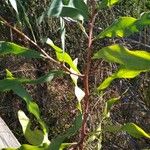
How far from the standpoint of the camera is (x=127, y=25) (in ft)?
2.77

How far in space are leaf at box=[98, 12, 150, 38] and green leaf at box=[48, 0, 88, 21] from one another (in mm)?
59

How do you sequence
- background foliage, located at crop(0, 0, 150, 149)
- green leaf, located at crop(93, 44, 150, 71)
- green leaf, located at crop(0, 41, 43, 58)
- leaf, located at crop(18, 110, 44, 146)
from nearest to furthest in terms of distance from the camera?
1. green leaf, located at crop(93, 44, 150, 71)
2. green leaf, located at crop(0, 41, 43, 58)
3. leaf, located at crop(18, 110, 44, 146)
4. background foliage, located at crop(0, 0, 150, 149)

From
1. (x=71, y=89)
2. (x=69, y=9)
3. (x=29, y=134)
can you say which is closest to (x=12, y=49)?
(x=69, y=9)

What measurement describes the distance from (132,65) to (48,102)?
156cm

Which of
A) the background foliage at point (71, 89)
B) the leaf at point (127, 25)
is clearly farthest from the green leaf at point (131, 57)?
the background foliage at point (71, 89)

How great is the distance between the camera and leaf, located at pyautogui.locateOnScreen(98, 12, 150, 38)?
31.6 inches

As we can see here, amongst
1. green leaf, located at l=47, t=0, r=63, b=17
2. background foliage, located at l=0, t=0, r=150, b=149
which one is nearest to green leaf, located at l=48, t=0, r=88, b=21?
green leaf, located at l=47, t=0, r=63, b=17

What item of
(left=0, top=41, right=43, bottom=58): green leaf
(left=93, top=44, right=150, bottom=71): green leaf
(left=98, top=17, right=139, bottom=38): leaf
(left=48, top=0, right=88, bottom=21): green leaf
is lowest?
(left=93, top=44, right=150, bottom=71): green leaf

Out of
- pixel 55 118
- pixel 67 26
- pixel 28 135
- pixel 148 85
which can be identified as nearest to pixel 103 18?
pixel 67 26

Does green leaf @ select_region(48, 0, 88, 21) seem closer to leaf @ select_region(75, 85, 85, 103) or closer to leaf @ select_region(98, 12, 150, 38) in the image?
leaf @ select_region(98, 12, 150, 38)

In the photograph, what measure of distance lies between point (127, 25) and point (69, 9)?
0.38 feet

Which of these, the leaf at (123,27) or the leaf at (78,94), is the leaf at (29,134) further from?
the leaf at (123,27)

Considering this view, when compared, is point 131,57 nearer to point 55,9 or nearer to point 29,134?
point 55,9

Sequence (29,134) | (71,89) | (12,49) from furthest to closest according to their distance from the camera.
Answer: (71,89), (29,134), (12,49)
